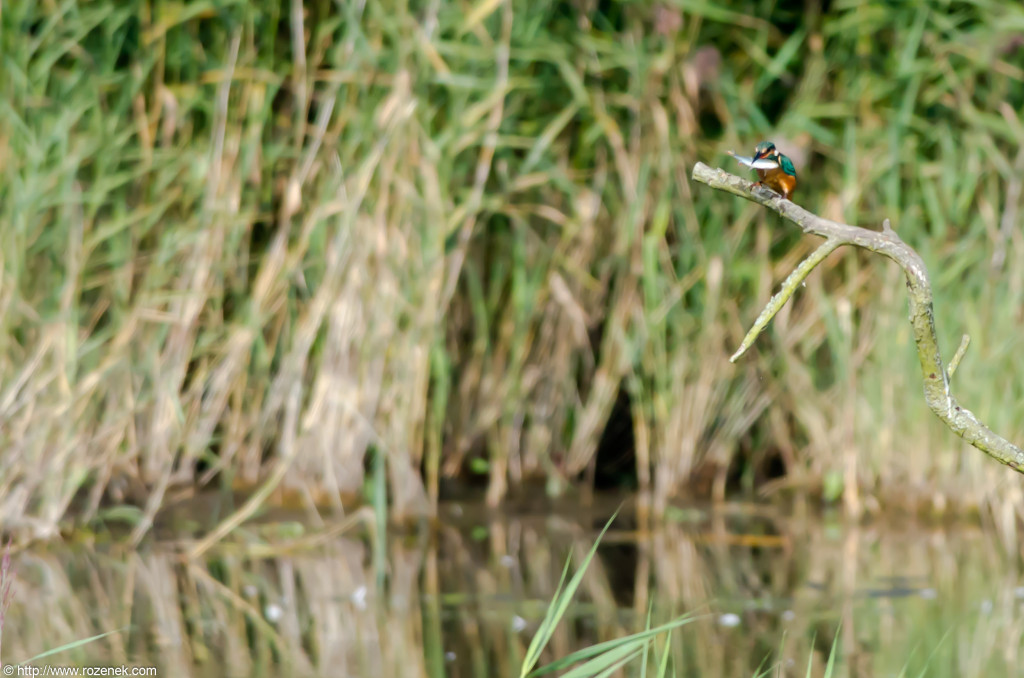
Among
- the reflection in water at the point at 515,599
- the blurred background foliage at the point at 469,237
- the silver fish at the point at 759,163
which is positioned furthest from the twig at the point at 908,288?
the blurred background foliage at the point at 469,237

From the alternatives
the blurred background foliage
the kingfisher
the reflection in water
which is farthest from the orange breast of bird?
the blurred background foliage

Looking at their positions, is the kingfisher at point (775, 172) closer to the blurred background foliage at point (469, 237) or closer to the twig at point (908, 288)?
the twig at point (908, 288)

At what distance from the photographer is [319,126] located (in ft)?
12.9

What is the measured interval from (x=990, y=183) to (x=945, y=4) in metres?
0.60

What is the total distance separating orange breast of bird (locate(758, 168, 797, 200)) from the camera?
5.26 feet

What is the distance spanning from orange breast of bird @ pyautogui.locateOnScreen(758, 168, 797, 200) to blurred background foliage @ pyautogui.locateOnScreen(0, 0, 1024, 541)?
7.38 feet

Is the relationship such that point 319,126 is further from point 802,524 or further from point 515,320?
point 802,524

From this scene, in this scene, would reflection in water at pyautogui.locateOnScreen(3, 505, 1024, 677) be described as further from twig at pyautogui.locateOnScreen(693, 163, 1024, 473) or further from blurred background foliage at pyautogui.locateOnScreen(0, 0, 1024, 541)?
twig at pyautogui.locateOnScreen(693, 163, 1024, 473)

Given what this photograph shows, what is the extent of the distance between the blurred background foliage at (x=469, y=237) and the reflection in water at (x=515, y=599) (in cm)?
26

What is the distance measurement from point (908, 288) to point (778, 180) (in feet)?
0.83

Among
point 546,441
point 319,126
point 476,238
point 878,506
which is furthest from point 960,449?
point 319,126

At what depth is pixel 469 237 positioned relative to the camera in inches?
158

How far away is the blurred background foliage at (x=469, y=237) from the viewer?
381cm

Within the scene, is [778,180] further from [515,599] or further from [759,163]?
[515,599]
